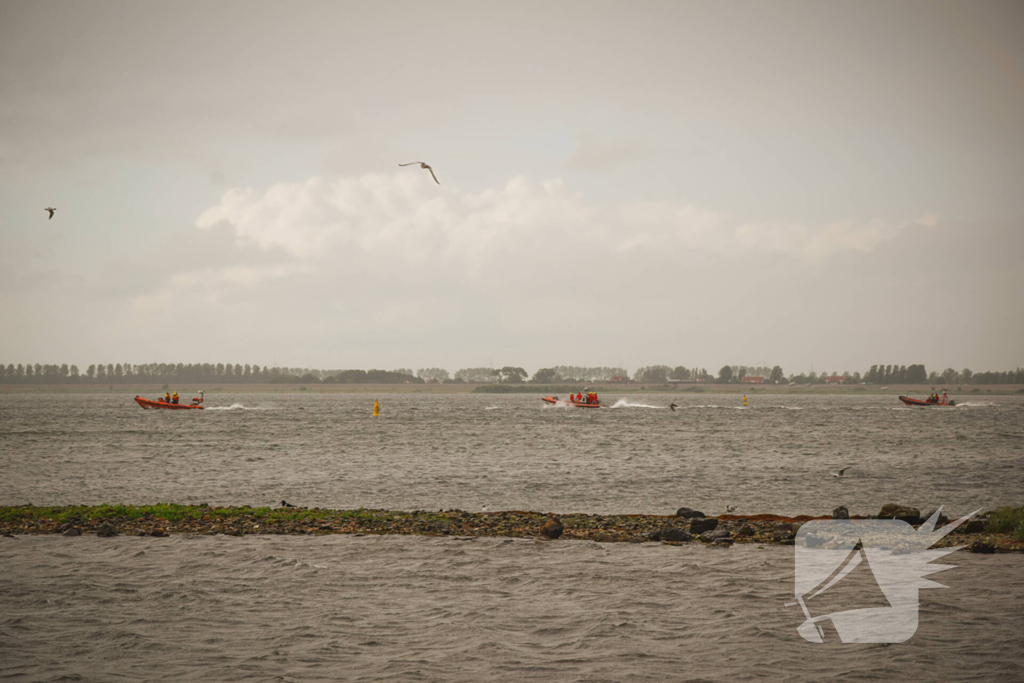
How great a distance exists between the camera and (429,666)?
10883 mm

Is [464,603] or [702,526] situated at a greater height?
[702,526]

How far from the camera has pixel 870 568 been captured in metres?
16.4

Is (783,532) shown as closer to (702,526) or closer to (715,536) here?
(715,536)

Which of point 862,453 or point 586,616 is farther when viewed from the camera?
point 862,453

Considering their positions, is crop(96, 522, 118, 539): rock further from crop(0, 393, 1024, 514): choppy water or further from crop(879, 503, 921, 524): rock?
crop(879, 503, 921, 524): rock

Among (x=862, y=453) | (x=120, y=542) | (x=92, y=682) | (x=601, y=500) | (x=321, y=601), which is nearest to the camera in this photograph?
(x=92, y=682)

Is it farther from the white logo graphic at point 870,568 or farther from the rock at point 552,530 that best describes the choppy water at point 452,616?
the rock at point 552,530

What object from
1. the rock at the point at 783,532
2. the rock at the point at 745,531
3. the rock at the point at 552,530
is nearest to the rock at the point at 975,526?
the rock at the point at 783,532

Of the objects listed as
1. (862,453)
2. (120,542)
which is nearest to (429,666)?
(120,542)

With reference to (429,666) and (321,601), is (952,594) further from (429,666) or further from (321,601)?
(321,601)

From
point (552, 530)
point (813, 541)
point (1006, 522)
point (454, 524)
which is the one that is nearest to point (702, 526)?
point (813, 541)

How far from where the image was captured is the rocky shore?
19.7 metres

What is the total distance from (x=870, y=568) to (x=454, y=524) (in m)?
10.9

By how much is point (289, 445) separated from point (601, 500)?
118ft
